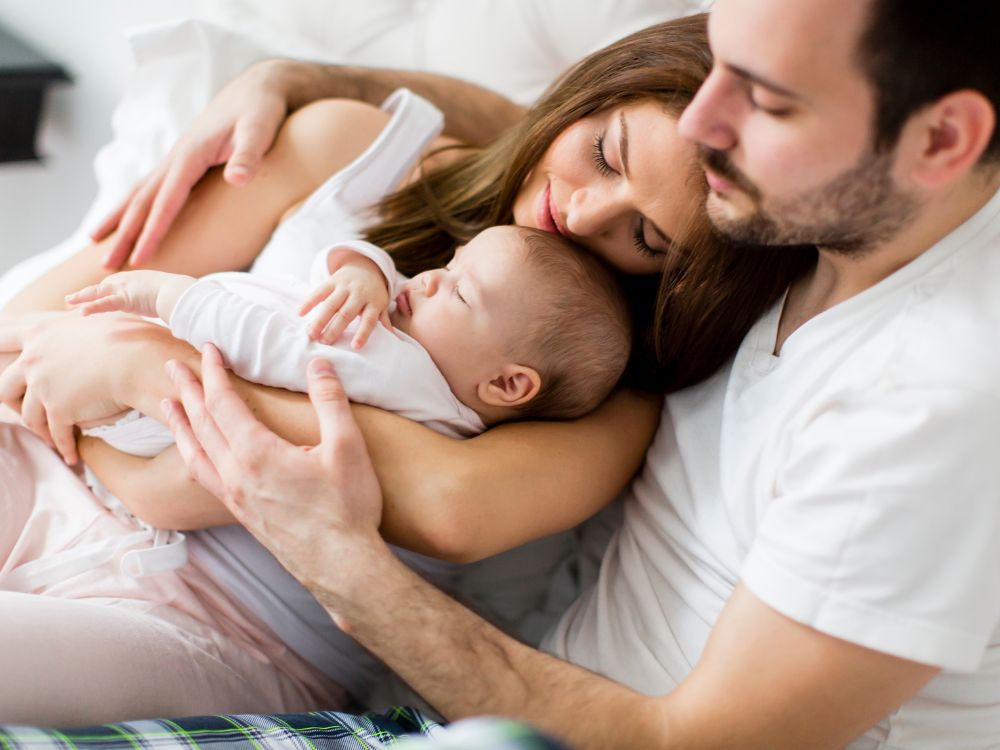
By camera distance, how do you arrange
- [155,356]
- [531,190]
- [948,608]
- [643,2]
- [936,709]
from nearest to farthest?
[948,608] < [936,709] < [155,356] < [531,190] < [643,2]

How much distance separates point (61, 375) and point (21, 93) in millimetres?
1303

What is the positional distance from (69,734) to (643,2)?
149 centimetres

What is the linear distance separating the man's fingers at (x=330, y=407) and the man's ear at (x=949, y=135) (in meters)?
0.64

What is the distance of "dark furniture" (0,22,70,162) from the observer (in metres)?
2.26

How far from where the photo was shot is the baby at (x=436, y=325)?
1200mm

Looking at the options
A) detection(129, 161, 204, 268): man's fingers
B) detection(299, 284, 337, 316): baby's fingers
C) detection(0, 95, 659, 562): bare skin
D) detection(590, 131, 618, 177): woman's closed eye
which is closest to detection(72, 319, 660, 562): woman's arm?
detection(0, 95, 659, 562): bare skin

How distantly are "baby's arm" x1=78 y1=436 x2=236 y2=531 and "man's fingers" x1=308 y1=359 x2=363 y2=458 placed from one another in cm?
20

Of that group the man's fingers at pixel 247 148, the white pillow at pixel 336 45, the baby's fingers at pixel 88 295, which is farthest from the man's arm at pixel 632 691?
the white pillow at pixel 336 45

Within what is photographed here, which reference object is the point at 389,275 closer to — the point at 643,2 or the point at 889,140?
the point at 889,140

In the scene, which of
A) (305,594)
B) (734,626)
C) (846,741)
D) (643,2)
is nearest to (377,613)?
(305,594)

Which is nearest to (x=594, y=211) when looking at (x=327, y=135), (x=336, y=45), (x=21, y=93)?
(x=327, y=135)

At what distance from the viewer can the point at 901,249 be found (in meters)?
1.06

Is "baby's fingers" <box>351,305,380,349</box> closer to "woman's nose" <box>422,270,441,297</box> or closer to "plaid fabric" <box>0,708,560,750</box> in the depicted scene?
"woman's nose" <box>422,270,441,297</box>

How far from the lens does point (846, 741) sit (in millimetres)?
1026
